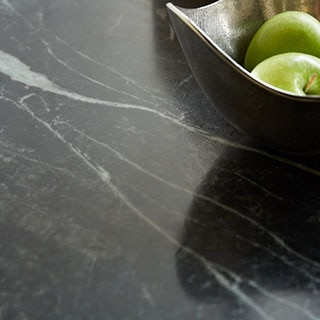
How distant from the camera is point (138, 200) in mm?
706

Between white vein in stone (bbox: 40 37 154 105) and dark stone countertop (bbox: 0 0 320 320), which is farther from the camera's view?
A: white vein in stone (bbox: 40 37 154 105)

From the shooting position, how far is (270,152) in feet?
2.52

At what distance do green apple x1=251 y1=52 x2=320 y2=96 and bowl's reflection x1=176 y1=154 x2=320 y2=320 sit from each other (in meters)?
0.10

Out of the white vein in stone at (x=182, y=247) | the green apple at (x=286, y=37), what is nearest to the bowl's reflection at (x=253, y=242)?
the white vein in stone at (x=182, y=247)

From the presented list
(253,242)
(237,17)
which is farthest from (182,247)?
(237,17)

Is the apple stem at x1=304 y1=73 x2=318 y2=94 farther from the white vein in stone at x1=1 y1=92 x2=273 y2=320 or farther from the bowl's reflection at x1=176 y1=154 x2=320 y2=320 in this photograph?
the white vein in stone at x1=1 y1=92 x2=273 y2=320

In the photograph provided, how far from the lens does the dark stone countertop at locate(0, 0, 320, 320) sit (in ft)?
1.97

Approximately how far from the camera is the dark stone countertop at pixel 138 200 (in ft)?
1.97

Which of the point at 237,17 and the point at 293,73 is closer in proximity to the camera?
the point at 293,73

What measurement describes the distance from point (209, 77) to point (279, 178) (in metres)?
0.14

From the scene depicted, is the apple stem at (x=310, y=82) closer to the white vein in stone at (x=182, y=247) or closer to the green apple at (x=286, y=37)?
the green apple at (x=286, y=37)

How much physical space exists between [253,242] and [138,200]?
14 cm

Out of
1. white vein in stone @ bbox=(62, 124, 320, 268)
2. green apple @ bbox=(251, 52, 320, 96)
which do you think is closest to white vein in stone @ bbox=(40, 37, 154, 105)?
white vein in stone @ bbox=(62, 124, 320, 268)

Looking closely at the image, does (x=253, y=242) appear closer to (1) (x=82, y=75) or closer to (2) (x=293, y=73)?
(2) (x=293, y=73)
